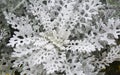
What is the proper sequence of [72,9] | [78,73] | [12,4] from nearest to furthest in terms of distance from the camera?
[78,73] → [72,9] → [12,4]

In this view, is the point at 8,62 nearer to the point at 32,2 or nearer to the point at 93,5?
the point at 32,2

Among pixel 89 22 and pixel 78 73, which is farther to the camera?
pixel 89 22

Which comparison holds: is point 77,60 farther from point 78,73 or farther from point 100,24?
point 100,24

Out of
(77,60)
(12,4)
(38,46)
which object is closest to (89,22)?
(77,60)

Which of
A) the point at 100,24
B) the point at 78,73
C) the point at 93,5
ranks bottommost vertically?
the point at 78,73

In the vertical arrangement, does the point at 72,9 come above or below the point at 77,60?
above

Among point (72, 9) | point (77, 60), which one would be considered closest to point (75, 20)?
point (72, 9)

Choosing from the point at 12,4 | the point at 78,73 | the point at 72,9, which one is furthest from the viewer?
Result: the point at 12,4
